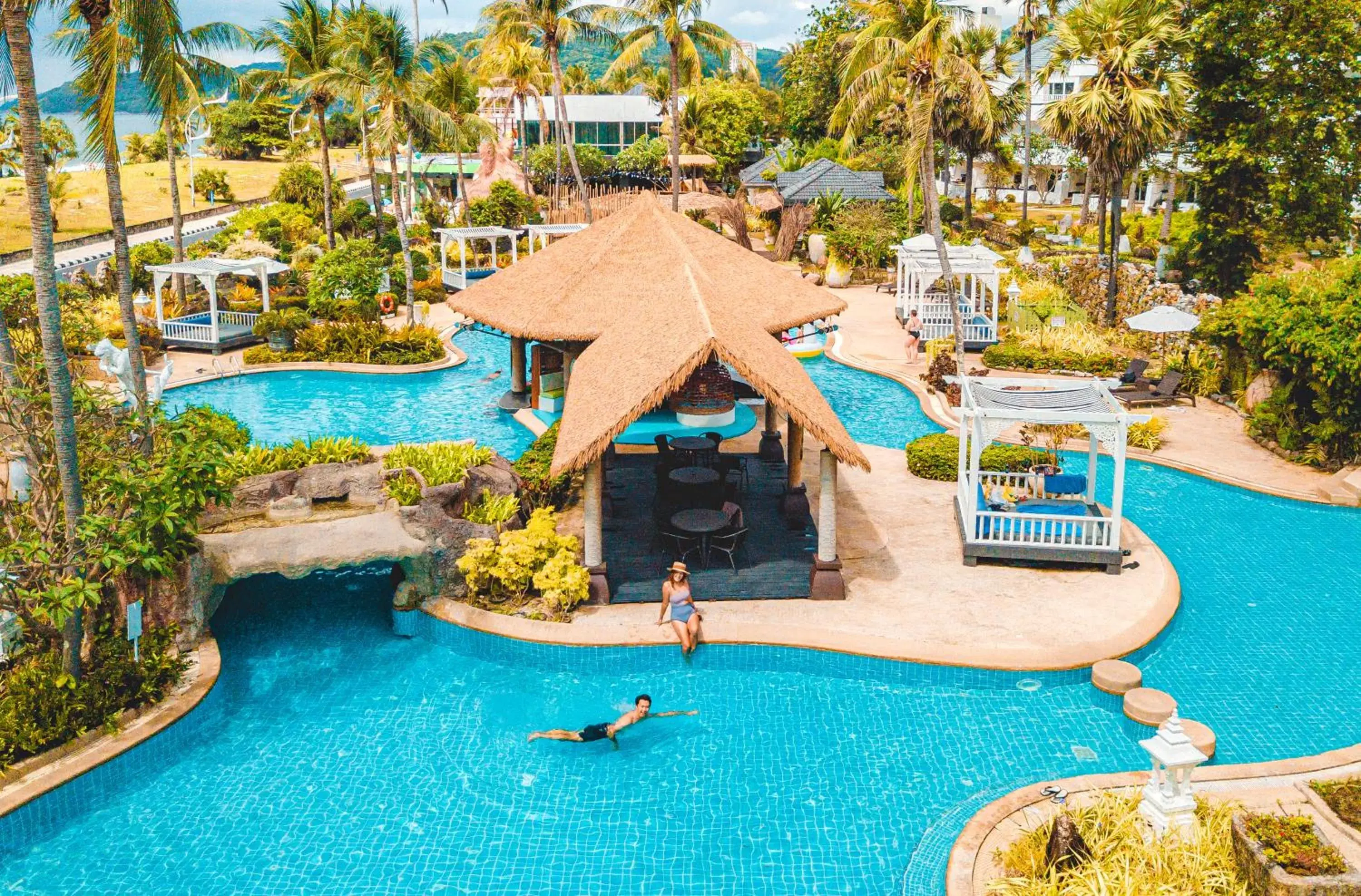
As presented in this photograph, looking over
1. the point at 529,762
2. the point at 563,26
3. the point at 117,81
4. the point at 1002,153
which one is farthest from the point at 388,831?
the point at 1002,153

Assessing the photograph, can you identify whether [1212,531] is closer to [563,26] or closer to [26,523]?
[26,523]

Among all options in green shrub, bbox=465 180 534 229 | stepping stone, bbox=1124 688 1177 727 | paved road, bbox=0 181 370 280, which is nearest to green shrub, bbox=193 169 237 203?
paved road, bbox=0 181 370 280

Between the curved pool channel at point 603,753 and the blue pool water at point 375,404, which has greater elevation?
the blue pool water at point 375,404

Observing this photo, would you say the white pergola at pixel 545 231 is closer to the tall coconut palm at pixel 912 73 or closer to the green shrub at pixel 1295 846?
the tall coconut palm at pixel 912 73

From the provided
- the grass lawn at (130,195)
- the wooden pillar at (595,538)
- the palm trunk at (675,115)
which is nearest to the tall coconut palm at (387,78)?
the palm trunk at (675,115)

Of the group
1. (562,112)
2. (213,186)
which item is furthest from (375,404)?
(213,186)
